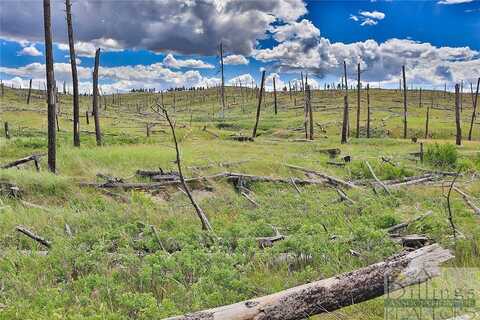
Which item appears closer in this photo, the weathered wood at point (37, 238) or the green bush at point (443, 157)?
the weathered wood at point (37, 238)

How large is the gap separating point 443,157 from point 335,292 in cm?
1673

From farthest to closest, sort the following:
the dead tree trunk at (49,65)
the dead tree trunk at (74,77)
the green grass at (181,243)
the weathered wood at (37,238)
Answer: the dead tree trunk at (74,77) < the dead tree trunk at (49,65) < the weathered wood at (37,238) < the green grass at (181,243)

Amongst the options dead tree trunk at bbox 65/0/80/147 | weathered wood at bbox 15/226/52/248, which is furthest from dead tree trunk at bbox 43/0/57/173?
weathered wood at bbox 15/226/52/248

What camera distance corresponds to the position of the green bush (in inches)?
731

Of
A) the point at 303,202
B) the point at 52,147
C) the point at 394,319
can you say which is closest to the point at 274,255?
the point at 394,319

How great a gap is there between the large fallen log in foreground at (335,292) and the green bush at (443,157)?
15.0m

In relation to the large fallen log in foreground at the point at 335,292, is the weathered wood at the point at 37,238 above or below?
below

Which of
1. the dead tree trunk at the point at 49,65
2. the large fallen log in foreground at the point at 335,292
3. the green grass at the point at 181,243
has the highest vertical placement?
the dead tree trunk at the point at 49,65

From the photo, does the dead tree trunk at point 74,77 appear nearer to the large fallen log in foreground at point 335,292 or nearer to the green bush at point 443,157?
the green bush at point 443,157

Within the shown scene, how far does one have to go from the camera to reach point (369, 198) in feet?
35.3

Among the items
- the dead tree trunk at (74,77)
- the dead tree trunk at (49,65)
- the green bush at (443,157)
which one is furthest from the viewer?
the dead tree trunk at (74,77)

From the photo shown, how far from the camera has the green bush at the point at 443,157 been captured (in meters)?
18.6

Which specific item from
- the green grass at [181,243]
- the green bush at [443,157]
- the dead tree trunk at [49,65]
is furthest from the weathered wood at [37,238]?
the green bush at [443,157]

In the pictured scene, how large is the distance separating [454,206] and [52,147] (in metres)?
12.6
